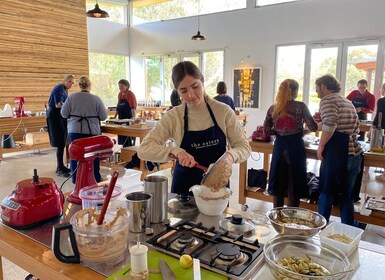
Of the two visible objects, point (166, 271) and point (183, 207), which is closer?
point (166, 271)

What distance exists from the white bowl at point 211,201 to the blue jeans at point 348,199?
70.2 inches

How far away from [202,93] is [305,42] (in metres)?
6.74

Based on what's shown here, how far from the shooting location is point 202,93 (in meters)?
1.76

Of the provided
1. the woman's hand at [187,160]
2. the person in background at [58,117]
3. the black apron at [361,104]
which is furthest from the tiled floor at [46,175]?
the woman's hand at [187,160]

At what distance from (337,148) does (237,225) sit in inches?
71.9

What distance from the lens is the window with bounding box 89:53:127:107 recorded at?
966 cm

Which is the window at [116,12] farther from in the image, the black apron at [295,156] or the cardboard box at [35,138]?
the black apron at [295,156]

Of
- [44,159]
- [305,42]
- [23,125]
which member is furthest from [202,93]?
[305,42]

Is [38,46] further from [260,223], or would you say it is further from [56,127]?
[260,223]

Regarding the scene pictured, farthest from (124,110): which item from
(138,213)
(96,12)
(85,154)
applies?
(138,213)

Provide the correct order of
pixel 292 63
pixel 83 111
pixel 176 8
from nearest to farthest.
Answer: pixel 83 111, pixel 292 63, pixel 176 8

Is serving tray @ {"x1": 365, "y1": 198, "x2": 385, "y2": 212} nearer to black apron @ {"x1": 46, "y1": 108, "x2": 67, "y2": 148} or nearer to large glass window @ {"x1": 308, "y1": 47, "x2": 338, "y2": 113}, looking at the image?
black apron @ {"x1": 46, "y1": 108, "x2": 67, "y2": 148}

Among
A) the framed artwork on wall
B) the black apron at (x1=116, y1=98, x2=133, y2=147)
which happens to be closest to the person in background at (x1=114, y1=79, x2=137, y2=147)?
the black apron at (x1=116, y1=98, x2=133, y2=147)

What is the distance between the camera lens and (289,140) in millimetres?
2900
